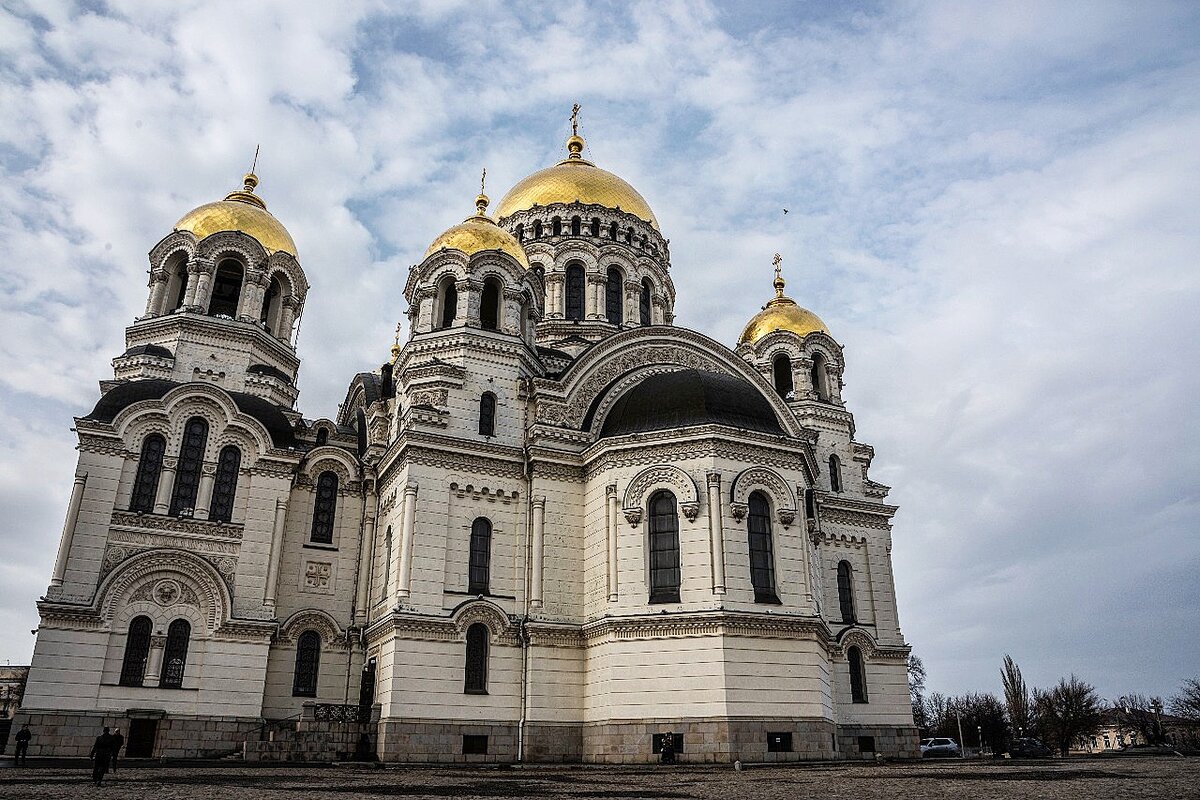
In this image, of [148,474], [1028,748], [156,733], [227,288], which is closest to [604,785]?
[156,733]

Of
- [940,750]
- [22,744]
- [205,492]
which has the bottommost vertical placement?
[940,750]

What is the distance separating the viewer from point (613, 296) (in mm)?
32438

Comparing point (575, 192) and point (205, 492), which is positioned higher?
point (575, 192)

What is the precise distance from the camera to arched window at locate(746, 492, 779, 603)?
70.2ft

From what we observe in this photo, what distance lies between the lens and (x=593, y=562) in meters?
23.1

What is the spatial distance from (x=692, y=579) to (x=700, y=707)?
2932 mm

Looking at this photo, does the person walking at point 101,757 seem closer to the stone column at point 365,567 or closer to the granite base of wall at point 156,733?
the granite base of wall at point 156,733

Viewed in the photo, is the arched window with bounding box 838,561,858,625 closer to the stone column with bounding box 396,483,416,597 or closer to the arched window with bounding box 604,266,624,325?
the arched window with bounding box 604,266,624,325

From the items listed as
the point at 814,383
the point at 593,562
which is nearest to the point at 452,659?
the point at 593,562

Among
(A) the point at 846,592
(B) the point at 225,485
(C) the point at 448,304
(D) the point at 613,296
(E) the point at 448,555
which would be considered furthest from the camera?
(D) the point at 613,296

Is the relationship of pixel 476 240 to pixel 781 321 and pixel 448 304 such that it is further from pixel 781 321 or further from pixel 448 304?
pixel 781 321

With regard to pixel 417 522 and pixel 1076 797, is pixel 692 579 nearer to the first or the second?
pixel 417 522

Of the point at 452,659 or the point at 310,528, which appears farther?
the point at 310,528

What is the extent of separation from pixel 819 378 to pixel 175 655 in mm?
22702
